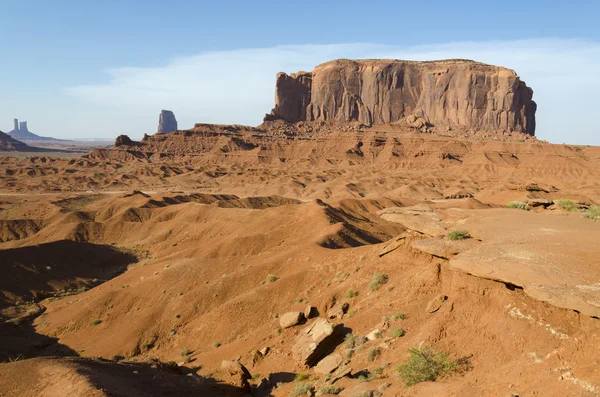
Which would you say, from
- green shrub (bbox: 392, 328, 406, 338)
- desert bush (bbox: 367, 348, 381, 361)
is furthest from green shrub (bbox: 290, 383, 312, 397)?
green shrub (bbox: 392, 328, 406, 338)

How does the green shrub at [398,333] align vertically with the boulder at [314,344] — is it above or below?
above

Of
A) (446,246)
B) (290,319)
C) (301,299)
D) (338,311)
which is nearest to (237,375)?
(290,319)

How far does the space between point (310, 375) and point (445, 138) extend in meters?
A: 114

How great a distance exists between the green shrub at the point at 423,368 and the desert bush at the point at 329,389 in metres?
1.59

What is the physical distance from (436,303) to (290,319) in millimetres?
5739

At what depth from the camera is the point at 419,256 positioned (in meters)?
16.0

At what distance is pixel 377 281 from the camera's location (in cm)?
1611

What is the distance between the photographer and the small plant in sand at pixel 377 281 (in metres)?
16.0

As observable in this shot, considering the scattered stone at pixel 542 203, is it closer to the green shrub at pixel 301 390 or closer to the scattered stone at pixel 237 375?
the green shrub at pixel 301 390

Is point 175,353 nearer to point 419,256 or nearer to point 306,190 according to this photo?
point 419,256

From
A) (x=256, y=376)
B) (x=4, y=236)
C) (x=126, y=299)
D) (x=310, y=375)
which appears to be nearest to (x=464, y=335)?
(x=310, y=375)

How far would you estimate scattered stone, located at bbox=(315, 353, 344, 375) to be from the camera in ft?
40.8

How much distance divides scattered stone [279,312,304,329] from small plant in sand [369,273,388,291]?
2809mm

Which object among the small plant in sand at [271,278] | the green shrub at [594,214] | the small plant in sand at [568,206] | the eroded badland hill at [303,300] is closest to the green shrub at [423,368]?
the eroded badland hill at [303,300]
